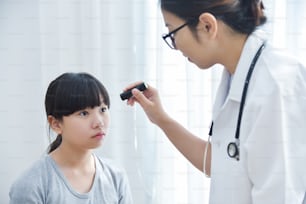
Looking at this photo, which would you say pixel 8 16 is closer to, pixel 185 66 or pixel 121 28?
pixel 121 28

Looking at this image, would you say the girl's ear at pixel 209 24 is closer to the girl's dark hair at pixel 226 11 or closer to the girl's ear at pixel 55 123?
the girl's dark hair at pixel 226 11

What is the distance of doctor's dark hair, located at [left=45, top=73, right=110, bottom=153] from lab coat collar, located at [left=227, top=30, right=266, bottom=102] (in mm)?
325

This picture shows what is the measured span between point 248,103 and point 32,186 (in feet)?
1.65

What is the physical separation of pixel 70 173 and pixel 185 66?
0.45 m

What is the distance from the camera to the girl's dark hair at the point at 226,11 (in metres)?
0.77

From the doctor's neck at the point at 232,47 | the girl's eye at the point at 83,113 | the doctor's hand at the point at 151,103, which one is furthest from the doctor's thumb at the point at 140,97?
the doctor's neck at the point at 232,47

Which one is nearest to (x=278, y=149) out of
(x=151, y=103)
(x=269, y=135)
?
(x=269, y=135)

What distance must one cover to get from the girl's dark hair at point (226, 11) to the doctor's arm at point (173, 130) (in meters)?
0.25

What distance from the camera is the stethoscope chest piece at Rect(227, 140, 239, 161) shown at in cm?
78

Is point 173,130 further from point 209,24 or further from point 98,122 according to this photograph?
point 209,24

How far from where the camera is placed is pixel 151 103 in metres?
1.00

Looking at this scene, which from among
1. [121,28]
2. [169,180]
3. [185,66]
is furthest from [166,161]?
[121,28]

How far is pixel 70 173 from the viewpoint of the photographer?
3.31ft

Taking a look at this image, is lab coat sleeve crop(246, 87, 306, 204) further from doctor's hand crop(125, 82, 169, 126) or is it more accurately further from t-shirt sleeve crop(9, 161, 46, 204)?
t-shirt sleeve crop(9, 161, 46, 204)
